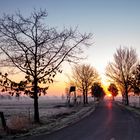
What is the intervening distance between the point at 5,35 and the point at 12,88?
3971 millimetres

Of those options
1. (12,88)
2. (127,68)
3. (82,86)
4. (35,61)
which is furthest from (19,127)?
(82,86)

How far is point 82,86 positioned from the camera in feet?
260

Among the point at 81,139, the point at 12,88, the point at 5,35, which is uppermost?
the point at 5,35

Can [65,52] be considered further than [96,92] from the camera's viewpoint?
No

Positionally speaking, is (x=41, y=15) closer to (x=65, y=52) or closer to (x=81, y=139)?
(x=65, y=52)

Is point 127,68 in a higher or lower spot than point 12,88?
higher

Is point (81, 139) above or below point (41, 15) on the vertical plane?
below

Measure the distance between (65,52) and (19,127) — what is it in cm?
886

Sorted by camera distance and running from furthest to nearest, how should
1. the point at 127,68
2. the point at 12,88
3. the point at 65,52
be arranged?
1. the point at 127,68
2. the point at 65,52
3. the point at 12,88

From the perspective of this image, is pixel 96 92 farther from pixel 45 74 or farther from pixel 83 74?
pixel 45 74

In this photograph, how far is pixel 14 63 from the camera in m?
25.8

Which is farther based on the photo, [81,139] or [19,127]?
[19,127]

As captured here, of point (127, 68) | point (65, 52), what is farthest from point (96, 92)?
point (65, 52)

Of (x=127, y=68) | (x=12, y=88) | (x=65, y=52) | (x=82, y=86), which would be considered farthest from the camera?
(x=82, y=86)
